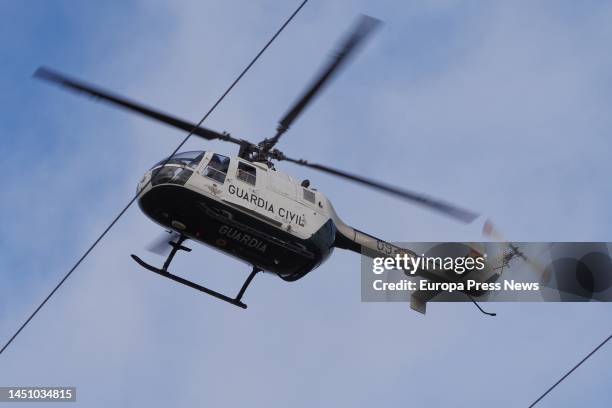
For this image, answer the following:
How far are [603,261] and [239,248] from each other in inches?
437

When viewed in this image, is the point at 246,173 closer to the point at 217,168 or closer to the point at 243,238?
the point at 217,168

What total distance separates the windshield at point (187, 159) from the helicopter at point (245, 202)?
0.02m

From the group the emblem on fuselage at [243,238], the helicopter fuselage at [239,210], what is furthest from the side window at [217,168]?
the emblem on fuselage at [243,238]

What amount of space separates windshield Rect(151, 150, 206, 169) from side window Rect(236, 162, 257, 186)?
876 millimetres

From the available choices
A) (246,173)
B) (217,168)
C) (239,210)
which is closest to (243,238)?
(239,210)

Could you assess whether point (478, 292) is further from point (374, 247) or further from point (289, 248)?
point (289, 248)

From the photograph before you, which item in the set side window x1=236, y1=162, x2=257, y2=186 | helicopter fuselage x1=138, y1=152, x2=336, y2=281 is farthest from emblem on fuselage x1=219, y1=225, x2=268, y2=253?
side window x1=236, y1=162, x2=257, y2=186

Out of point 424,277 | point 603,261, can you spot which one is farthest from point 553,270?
point 424,277

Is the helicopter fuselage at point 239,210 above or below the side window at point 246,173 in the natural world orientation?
below

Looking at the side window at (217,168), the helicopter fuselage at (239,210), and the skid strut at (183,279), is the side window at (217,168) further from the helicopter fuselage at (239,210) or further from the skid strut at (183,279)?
the skid strut at (183,279)

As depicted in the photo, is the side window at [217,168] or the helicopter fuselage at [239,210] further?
the side window at [217,168]

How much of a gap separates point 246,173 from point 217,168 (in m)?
0.71

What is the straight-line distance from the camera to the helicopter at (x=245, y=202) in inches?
754

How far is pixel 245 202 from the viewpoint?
19609mm
